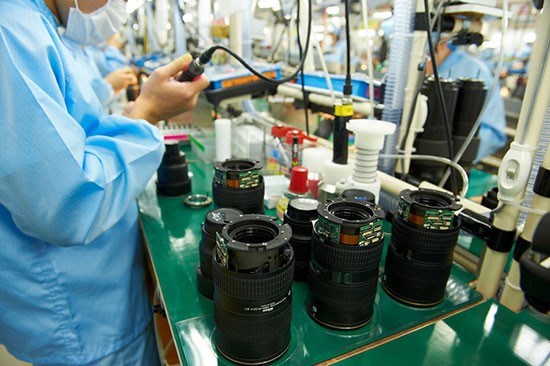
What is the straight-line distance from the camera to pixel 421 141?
3.92 feet

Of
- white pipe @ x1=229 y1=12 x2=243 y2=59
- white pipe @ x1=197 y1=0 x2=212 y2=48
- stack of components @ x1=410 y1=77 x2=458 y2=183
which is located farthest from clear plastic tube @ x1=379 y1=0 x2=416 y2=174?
white pipe @ x1=197 y1=0 x2=212 y2=48

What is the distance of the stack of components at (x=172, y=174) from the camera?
1213mm

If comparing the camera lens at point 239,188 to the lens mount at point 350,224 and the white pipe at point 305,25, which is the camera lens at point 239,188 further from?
the white pipe at point 305,25

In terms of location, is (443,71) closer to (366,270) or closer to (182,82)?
(182,82)

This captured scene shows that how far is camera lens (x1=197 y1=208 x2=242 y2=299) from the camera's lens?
0.70 meters

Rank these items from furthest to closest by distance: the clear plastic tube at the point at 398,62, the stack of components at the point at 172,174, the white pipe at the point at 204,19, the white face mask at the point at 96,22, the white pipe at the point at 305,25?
1. the white pipe at the point at 204,19
2. the white pipe at the point at 305,25
3. the stack of components at the point at 172,174
4. the clear plastic tube at the point at 398,62
5. the white face mask at the point at 96,22

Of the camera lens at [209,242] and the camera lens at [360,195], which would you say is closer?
the camera lens at [209,242]

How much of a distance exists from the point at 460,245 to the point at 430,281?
35cm

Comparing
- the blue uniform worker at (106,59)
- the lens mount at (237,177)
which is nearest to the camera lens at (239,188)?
the lens mount at (237,177)

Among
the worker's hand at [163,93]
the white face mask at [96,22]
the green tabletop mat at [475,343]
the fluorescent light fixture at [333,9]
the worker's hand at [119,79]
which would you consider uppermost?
the fluorescent light fixture at [333,9]

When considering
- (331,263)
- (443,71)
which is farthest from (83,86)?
(443,71)

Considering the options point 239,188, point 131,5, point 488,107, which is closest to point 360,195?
point 239,188

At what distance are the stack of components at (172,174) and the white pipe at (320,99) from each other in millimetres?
651

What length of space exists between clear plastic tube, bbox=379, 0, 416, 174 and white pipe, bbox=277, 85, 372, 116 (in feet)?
0.43
